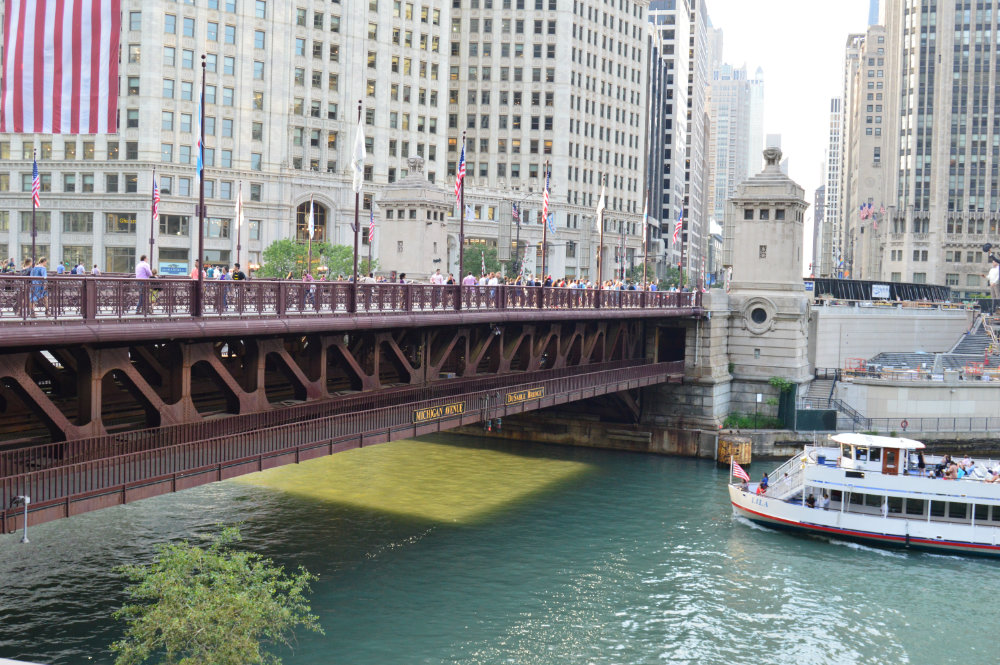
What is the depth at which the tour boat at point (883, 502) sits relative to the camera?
40406 mm

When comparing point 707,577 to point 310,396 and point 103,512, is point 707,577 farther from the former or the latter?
point 103,512

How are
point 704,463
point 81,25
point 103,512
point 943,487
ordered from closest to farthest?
point 81,25
point 103,512
point 943,487
point 704,463

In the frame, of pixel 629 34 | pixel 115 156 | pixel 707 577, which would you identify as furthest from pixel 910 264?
pixel 707 577

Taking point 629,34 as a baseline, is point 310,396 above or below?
below

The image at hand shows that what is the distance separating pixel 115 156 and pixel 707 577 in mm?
78057

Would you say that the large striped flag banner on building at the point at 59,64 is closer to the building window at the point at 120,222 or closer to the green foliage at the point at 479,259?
the building window at the point at 120,222

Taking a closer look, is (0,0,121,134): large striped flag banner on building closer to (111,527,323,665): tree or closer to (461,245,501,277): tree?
(111,527,323,665): tree

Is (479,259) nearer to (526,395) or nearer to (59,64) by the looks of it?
(526,395)

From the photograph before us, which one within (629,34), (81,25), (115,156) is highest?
(629,34)

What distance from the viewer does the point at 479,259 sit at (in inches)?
4488

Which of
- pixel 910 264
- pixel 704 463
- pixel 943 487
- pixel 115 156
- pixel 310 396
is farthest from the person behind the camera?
pixel 910 264

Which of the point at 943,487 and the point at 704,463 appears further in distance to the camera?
the point at 704,463

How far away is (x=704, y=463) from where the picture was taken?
55.6 metres

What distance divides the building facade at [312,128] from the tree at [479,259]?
4.96 metres
